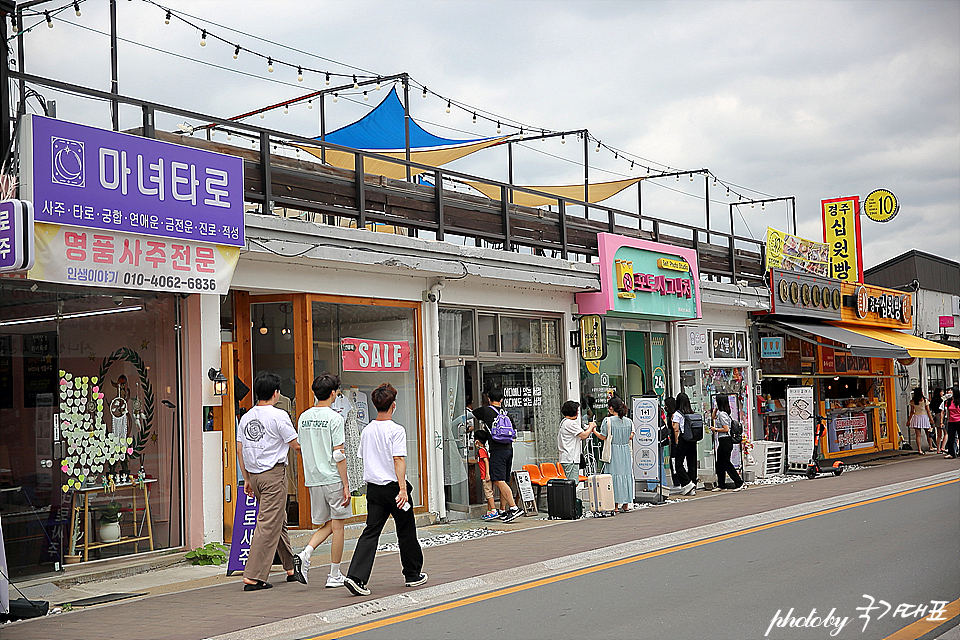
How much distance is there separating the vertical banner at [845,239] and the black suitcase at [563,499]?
50.4 ft

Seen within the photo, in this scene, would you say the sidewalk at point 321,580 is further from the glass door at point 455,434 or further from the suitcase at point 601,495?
the glass door at point 455,434

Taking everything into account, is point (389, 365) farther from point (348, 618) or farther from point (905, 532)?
point (905, 532)

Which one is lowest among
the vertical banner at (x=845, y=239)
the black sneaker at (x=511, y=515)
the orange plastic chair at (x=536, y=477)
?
the black sneaker at (x=511, y=515)

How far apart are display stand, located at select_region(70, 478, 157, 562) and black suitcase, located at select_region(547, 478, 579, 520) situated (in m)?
5.91

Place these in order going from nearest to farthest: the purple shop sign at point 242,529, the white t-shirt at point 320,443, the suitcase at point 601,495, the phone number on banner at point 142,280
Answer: the white t-shirt at point 320,443
the phone number on banner at point 142,280
the purple shop sign at point 242,529
the suitcase at point 601,495

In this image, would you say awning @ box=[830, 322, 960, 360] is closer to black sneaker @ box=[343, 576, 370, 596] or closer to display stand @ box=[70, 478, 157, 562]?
black sneaker @ box=[343, 576, 370, 596]

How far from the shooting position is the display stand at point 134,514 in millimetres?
9828

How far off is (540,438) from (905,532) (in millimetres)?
6590

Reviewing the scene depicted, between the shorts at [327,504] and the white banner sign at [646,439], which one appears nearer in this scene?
the shorts at [327,504]

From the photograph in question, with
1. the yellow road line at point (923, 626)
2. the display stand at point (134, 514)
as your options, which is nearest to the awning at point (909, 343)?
the yellow road line at point (923, 626)

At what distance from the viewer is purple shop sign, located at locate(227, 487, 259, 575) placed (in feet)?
31.2

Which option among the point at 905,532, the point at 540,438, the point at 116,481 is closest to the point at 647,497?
the point at 540,438

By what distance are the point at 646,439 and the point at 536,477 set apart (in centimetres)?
220

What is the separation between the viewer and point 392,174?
669 inches
